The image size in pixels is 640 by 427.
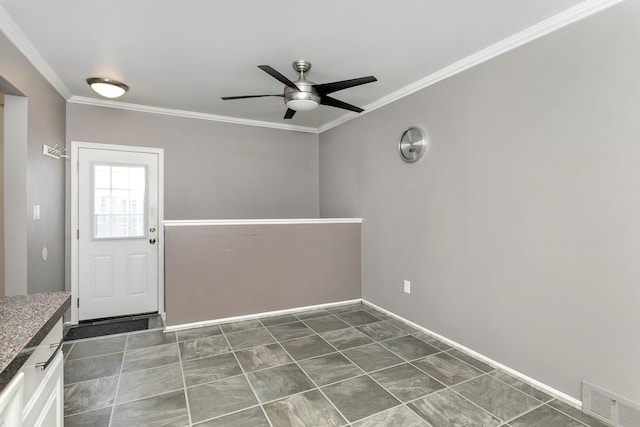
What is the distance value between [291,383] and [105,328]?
2.29m

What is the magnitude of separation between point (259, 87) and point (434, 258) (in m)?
2.34

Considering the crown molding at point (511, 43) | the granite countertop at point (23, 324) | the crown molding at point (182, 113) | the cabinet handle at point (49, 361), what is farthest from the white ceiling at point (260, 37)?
the cabinet handle at point (49, 361)

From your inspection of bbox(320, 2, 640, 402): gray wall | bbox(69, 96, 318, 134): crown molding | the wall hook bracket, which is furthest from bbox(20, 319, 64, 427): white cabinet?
bbox(69, 96, 318, 134): crown molding

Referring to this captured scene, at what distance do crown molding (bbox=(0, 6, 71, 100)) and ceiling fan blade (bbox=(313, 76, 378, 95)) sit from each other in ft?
6.67

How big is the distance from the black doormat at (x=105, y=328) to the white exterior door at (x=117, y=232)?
0.26m

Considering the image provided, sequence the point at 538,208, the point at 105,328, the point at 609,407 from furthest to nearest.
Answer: the point at 105,328 < the point at 538,208 < the point at 609,407

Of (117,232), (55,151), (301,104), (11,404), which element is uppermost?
(301,104)

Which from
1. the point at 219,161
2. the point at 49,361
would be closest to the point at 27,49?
the point at 219,161

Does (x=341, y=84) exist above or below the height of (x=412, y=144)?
above

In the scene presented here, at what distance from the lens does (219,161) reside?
14.5 ft

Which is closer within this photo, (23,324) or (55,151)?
(23,324)

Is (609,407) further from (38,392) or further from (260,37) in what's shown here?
(260,37)

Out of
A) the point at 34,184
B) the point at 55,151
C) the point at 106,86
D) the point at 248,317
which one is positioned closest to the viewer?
the point at 34,184

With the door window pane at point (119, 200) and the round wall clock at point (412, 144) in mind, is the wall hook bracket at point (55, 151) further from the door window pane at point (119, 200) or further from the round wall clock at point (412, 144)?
the round wall clock at point (412, 144)
